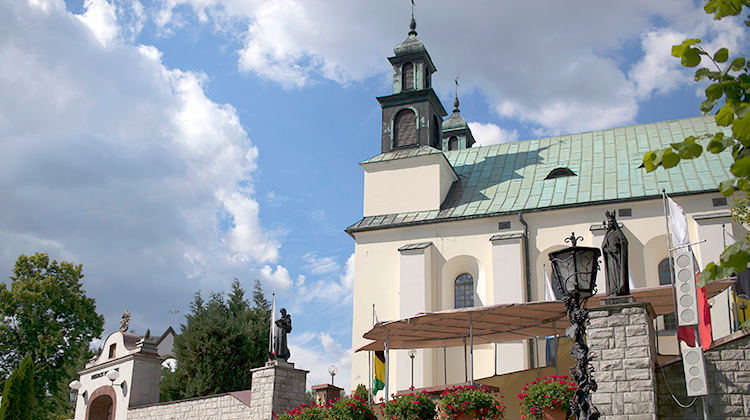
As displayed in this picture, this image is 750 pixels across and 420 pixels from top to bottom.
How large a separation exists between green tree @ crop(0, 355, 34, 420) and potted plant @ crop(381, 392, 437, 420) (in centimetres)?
1582

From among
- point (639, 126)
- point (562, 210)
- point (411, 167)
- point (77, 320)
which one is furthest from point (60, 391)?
point (639, 126)

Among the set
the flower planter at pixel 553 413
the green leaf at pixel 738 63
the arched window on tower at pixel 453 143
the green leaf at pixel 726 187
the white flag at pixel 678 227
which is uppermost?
the arched window on tower at pixel 453 143

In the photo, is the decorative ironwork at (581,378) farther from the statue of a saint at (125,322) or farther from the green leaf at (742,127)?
the statue of a saint at (125,322)

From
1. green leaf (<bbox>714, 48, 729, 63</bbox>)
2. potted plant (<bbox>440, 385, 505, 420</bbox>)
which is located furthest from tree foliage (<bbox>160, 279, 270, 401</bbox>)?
green leaf (<bbox>714, 48, 729, 63</bbox>)

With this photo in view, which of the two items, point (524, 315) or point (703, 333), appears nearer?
point (703, 333)

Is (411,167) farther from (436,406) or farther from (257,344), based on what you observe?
(436,406)

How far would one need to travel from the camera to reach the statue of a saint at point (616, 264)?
10570 mm

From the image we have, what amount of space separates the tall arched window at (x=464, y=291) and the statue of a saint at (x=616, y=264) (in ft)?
47.4

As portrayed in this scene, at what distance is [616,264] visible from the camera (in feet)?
34.9

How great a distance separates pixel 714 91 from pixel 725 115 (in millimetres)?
303

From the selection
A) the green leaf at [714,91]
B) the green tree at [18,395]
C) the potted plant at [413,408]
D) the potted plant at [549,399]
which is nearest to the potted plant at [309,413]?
the potted plant at [413,408]

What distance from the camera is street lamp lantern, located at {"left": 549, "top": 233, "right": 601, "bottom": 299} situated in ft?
27.7

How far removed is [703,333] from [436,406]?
529 cm

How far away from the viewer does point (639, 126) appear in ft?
95.0
